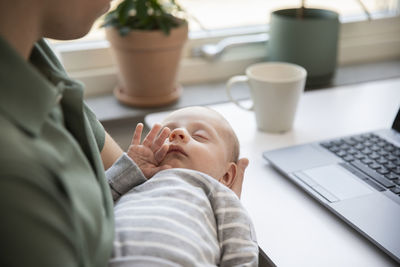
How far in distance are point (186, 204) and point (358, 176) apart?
0.34m

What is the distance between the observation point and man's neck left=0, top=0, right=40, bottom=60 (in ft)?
1.69

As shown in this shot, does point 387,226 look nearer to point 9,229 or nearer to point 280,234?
point 280,234

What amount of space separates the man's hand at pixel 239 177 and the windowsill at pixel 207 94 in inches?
18.8

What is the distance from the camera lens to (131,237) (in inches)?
24.9

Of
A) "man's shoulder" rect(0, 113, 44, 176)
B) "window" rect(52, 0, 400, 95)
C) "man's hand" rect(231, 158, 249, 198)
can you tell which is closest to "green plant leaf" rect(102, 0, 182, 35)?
Answer: "window" rect(52, 0, 400, 95)

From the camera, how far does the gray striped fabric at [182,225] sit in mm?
620

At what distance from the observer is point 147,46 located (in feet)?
3.99

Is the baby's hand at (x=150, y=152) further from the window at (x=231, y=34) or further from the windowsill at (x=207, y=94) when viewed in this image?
the window at (x=231, y=34)

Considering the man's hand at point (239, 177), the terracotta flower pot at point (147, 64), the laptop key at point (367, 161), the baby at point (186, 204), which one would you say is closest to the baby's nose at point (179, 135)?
the baby at point (186, 204)

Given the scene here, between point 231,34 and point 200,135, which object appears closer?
point 200,135

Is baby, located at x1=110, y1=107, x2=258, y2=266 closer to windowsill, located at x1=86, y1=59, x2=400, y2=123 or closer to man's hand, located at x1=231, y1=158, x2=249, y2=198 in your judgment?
man's hand, located at x1=231, y1=158, x2=249, y2=198

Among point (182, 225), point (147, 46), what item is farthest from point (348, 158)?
→ point (147, 46)

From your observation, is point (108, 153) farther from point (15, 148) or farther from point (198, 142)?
point (15, 148)

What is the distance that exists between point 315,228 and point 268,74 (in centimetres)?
49
